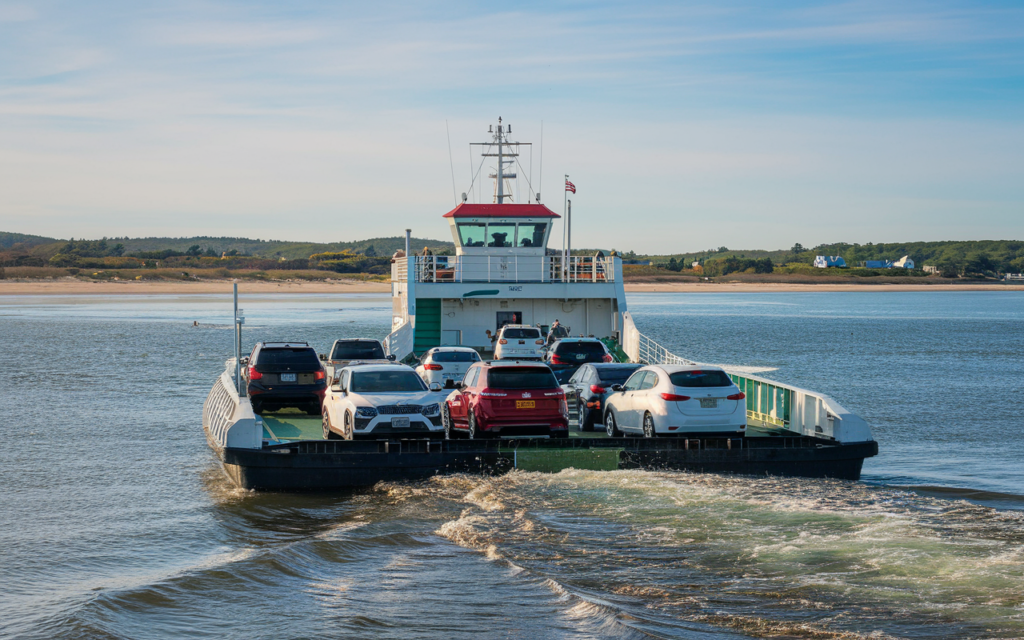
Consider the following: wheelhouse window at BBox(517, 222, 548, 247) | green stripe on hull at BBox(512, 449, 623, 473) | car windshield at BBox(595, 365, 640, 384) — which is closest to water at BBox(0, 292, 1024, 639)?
green stripe on hull at BBox(512, 449, 623, 473)

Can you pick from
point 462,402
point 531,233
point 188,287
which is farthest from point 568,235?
point 188,287

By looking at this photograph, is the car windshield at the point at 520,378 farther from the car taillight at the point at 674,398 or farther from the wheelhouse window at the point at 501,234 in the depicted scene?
the wheelhouse window at the point at 501,234

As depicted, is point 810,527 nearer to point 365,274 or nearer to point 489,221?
point 489,221

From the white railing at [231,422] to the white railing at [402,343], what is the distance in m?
7.37

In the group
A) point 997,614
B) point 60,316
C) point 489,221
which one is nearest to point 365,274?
point 60,316

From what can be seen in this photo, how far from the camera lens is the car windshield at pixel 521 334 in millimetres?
25625

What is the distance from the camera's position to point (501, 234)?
102 ft

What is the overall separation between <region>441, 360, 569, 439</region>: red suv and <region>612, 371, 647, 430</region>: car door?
1158mm

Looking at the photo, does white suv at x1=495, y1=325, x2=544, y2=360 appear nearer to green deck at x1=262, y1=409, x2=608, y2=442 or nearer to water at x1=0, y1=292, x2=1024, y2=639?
green deck at x1=262, y1=409, x2=608, y2=442

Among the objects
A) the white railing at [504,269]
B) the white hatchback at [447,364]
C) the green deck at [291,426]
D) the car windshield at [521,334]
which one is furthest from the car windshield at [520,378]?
the white railing at [504,269]

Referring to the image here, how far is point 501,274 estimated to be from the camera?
30.6 metres

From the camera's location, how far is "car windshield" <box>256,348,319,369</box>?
1881cm

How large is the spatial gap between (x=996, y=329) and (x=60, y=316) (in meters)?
80.9

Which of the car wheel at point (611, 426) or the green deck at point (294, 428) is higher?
the car wheel at point (611, 426)
